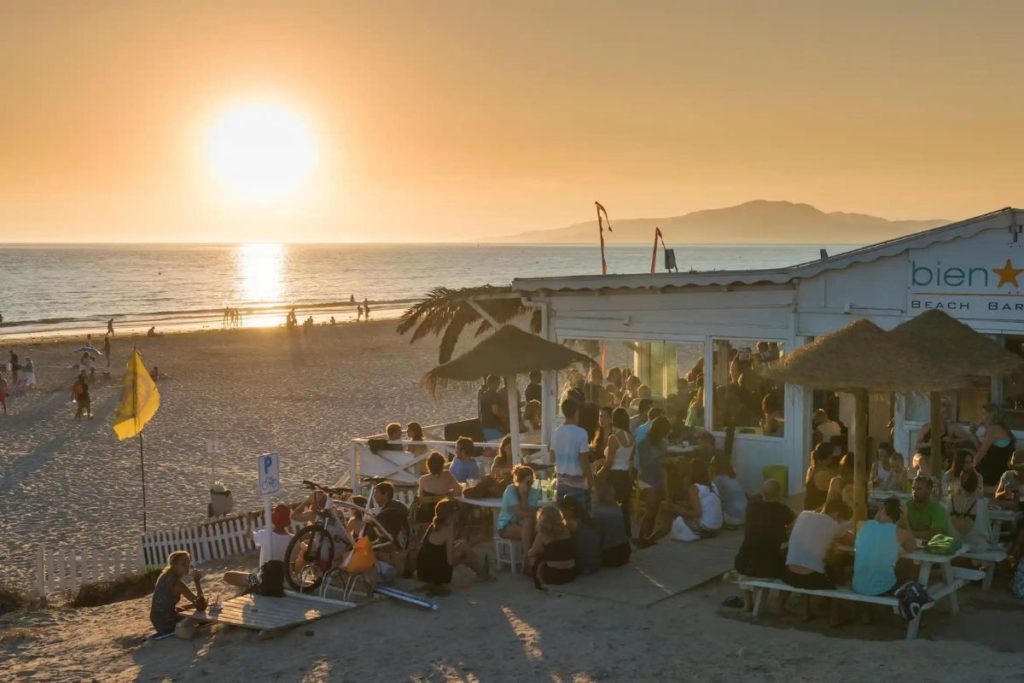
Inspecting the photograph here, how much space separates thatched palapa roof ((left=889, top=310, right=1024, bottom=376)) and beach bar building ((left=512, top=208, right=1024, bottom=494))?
182cm

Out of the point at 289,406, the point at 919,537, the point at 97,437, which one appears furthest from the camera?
the point at 289,406

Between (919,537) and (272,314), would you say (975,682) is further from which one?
(272,314)

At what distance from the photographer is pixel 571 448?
11.2 metres

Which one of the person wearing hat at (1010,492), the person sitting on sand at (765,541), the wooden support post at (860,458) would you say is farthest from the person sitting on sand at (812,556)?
the person wearing hat at (1010,492)

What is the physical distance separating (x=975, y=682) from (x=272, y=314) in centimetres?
7272

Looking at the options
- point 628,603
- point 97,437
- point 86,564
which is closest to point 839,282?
point 628,603

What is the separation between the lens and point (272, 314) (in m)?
77.3

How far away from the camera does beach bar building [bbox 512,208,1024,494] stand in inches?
489

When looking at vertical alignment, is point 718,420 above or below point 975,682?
above

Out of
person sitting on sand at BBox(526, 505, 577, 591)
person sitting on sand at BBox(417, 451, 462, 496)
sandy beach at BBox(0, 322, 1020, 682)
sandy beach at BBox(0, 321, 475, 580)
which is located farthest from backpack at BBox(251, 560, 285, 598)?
sandy beach at BBox(0, 321, 475, 580)

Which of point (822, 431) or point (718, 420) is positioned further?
point (718, 420)

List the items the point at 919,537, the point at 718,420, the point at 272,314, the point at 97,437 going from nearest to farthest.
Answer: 1. the point at 919,537
2. the point at 718,420
3. the point at 97,437
4. the point at 272,314

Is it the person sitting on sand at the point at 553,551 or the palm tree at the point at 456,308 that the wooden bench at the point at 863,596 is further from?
the palm tree at the point at 456,308

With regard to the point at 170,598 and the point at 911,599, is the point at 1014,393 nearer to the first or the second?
the point at 911,599
